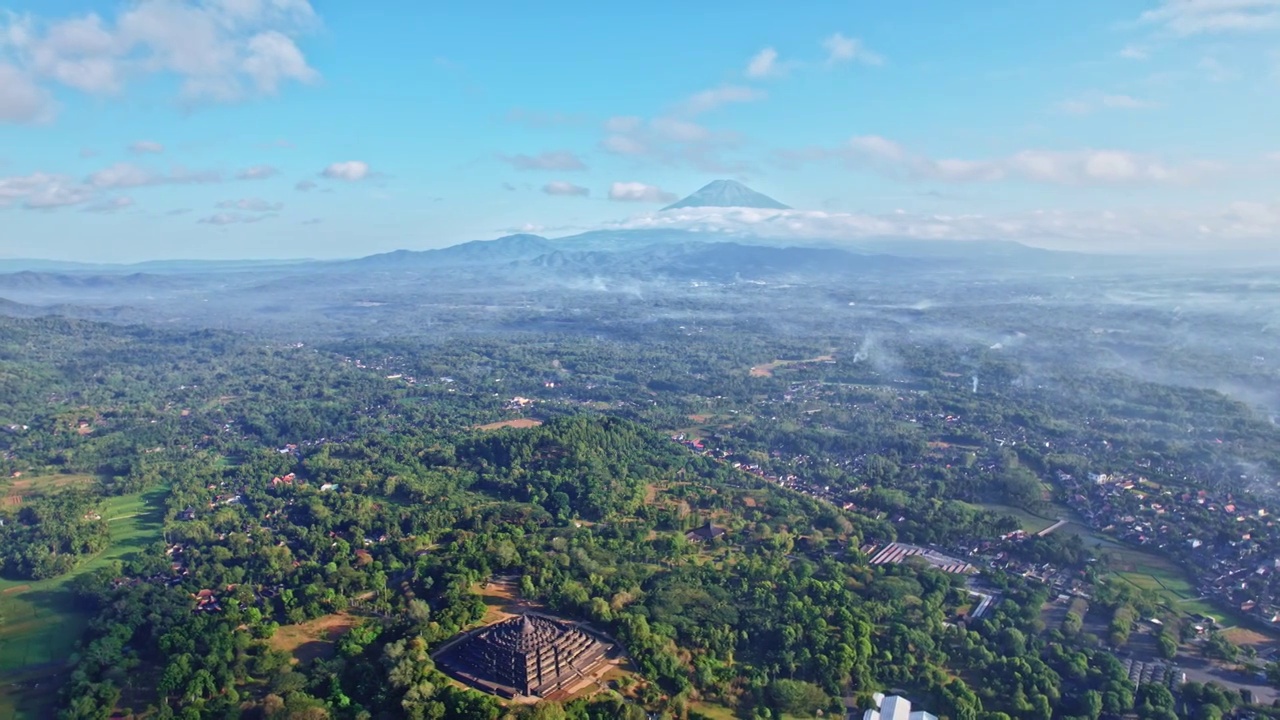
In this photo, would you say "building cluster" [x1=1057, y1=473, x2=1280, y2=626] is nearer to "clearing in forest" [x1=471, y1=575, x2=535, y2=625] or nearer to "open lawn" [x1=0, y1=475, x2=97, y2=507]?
"clearing in forest" [x1=471, y1=575, x2=535, y2=625]

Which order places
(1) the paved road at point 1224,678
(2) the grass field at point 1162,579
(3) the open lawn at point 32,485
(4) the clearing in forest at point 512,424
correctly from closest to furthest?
(1) the paved road at point 1224,678
(2) the grass field at point 1162,579
(3) the open lawn at point 32,485
(4) the clearing in forest at point 512,424

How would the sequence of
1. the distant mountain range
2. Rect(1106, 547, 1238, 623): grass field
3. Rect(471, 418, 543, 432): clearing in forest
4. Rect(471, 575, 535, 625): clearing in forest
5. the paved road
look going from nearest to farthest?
the paved road
Rect(471, 575, 535, 625): clearing in forest
Rect(1106, 547, 1238, 623): grass field
Rect(471, 418, 543, 432): clearing in forest
the distant mountain range

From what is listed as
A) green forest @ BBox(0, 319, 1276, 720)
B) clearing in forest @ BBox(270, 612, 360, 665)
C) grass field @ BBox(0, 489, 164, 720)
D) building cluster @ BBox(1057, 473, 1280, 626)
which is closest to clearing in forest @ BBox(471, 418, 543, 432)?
green forest @ BBox(0, 319, 1276, 720)

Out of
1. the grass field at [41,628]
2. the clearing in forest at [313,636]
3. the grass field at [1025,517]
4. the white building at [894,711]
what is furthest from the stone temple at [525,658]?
the grass field at [1025,517]

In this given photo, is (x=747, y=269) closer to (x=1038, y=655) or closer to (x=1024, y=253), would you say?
(x=1024, y=253)

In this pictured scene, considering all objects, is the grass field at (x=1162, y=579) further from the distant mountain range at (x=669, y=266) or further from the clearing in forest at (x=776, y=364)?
the distant mountain range at (x=669, y=266)

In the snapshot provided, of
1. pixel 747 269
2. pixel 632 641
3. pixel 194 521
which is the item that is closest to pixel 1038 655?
pixel 632 641

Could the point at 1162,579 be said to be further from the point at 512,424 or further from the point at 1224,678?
the point at 512,424

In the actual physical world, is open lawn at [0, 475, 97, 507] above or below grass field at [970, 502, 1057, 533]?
above
